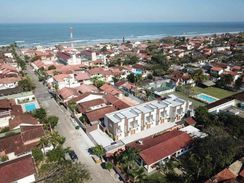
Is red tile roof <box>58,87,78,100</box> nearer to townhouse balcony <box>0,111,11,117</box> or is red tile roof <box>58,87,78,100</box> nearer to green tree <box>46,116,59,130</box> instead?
townhouse balcony <box>0,111,11,117</box>

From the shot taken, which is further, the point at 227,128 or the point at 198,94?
the point at 198,94

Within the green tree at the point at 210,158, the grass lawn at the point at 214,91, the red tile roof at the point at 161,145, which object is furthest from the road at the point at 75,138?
the grass lawn at the point at 214,91

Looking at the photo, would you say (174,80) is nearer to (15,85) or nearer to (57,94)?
(57,94)

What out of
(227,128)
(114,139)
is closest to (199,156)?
(227,128)

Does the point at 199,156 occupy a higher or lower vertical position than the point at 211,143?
lower

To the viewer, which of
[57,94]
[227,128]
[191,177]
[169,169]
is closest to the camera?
[191,177]

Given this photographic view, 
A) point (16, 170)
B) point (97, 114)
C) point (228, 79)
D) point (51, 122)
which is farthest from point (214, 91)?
point (16, 170)
